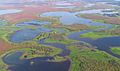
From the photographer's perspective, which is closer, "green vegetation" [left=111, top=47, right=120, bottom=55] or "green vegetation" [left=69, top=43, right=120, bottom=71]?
"green vegetation" [left=69, top=43, right=120, bottom=71]

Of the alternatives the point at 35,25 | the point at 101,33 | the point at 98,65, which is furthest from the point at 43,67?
the point at 35,25

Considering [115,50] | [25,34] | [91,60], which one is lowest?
[115,50]

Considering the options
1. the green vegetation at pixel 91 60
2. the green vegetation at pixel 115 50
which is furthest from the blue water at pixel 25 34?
the green vegetation at pixel 115 50

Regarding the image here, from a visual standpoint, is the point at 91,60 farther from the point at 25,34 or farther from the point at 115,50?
the point at 25,34

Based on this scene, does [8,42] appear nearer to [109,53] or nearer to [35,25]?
[35,25]

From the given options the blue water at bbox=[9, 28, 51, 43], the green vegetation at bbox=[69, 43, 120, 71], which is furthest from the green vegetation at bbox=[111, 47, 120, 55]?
the blue water at bbox=[9, 28, 51, 43]

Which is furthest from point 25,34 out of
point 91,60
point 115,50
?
point 115,50

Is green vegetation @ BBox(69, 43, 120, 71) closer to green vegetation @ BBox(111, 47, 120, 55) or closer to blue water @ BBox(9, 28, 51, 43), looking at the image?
green vegetation @ BBox(111, 47, 120, 55)

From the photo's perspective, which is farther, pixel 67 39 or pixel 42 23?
pixel 42 23

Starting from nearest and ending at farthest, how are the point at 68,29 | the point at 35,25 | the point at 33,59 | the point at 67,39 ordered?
1. the point at 33,59
2. the point at 67,39
3. the point at 68,29
4. the point at 35,25
